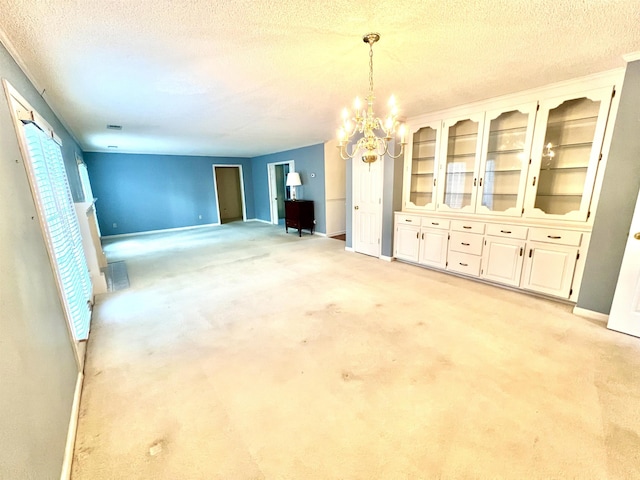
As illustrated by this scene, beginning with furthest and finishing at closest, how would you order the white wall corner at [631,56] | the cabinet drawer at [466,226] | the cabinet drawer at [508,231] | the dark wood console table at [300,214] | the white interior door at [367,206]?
the dark wood console table at [300,214] → the white interior door at [367,206] → the cabinet drawer at [466,226] → the cabinet drawer at [508,231] → the white wall corner at [631,56]

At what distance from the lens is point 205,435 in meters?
1.44

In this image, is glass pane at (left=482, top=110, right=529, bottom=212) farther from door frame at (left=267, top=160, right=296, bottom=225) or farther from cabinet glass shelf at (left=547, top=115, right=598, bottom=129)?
door frame at (left=267, top=160, right=296, bottom=225)

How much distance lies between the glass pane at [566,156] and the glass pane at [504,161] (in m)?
0.25

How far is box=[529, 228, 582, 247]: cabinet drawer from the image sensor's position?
269 cm

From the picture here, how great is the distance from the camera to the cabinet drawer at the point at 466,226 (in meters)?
3.36

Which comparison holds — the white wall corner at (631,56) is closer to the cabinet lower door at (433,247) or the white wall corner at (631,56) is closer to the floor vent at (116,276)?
the cabinet lower door at (433,247)

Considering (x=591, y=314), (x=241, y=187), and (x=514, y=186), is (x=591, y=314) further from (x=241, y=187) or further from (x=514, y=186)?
(x=241, y=187)

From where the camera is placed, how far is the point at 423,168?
13.7 feet

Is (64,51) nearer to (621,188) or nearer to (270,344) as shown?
(270,344)

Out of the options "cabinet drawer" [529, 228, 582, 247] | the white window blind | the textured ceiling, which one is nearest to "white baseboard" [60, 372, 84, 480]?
the white window blind

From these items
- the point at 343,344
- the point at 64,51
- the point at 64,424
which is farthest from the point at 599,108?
the point at 64,424

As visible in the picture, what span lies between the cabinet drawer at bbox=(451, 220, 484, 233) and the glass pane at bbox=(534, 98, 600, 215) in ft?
1.99

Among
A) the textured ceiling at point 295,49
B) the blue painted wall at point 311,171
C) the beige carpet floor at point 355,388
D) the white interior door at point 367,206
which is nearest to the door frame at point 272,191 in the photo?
the blue painted wall at point 311,171

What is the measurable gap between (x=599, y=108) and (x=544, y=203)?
0.99m
